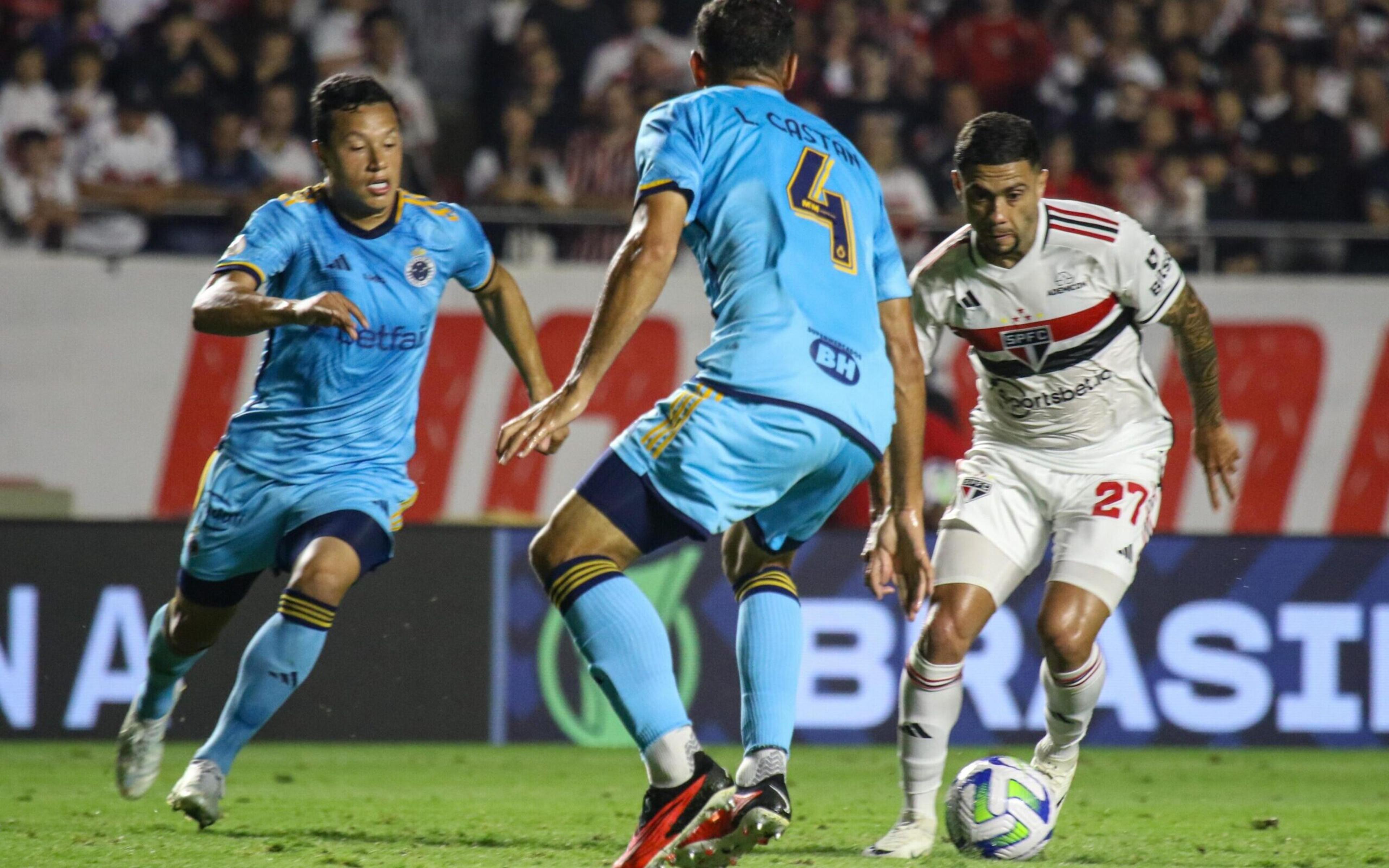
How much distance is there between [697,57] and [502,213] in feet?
21.3

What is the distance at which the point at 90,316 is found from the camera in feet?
34.5

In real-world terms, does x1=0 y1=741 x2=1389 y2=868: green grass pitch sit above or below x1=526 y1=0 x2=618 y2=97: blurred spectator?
below

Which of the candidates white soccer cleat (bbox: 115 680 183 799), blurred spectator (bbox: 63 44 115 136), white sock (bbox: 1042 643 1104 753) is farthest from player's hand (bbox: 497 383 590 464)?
blurred spectator (bbox: 63 44 115 136)

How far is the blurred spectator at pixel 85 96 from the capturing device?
11.4m

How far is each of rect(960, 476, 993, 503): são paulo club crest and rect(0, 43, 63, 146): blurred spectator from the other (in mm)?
7910

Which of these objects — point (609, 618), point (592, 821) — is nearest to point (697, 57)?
point (609, 618)

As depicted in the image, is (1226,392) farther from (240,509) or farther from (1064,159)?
(240,509)

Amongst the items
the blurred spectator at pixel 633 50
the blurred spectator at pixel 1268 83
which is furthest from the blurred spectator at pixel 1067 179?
the blurred spectator at pixel 633 50

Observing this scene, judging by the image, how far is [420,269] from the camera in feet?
18.1

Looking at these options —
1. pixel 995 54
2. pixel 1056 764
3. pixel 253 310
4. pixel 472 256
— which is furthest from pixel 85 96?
pixel 1056 764

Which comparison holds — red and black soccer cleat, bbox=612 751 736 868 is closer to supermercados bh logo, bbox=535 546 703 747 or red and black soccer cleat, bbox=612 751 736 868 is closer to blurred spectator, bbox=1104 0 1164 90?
supermercados bh logo, bbox=535 546 703 747

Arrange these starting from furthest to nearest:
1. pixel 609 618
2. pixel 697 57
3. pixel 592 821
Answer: pixel 592 821
pixel 697 57
pixel 609 618

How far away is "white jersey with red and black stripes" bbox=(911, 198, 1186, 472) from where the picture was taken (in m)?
5.47

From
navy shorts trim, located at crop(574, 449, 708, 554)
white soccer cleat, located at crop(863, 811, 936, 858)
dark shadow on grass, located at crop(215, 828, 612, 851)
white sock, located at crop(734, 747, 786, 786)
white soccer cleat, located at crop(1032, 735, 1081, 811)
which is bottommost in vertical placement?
dark shadow on grass, located at crop(215, 828, 612, 851)
